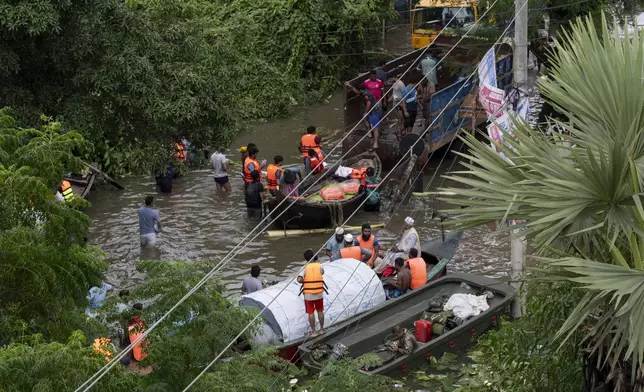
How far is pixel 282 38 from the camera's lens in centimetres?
3444

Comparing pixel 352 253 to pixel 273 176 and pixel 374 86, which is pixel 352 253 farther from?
pixel 374 86

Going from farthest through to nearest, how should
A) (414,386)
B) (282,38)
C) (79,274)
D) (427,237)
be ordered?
(282,38)
(427,237)
(414,386)
(79,274)

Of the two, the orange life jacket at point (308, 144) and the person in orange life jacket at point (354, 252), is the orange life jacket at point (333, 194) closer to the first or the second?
the orange life jacket at point (308, 144)

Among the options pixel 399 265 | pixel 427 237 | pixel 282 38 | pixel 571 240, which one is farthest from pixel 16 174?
pixel 282 38

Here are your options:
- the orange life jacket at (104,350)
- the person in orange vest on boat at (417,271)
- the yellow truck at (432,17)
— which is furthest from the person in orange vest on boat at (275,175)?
the yellow truck at (432,17)

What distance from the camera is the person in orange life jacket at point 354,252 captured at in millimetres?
18859

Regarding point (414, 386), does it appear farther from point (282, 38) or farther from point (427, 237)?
point (282, 38)

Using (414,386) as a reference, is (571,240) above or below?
above

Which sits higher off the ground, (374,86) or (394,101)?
(374,86)

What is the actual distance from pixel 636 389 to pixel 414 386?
626 centimetres

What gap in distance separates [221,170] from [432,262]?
6.88 meters

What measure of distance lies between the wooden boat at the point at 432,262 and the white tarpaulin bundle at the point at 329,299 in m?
0.33

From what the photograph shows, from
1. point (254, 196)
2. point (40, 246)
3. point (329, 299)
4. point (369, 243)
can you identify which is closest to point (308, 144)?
point (254, 196)

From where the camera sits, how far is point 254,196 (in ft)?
76.1
